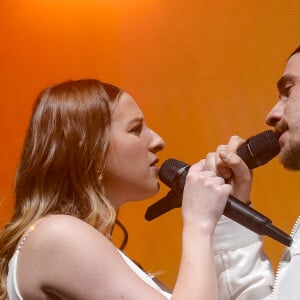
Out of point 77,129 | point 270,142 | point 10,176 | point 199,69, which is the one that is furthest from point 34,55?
point 270,142

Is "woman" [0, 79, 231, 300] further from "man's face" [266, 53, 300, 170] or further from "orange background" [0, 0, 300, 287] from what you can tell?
"orange background" [0, 0, 300, 287]

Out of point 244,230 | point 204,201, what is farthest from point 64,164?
point 244,230

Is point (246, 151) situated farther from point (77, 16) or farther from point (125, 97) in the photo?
point (77, 16)

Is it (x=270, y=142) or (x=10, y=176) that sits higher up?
(x=270, y=142)

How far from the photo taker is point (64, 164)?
4.77 feet

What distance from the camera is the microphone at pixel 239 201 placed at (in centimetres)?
133

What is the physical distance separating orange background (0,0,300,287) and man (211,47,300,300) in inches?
17.9

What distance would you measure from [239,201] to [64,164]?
363 mm

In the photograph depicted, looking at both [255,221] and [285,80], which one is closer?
[255,221]

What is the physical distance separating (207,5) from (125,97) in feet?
2.28

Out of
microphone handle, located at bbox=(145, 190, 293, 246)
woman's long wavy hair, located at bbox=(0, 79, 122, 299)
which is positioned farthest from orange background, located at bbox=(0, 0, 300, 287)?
microphone handle, located at bbox=(145, 190, 293, 246)

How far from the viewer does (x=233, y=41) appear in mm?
2125

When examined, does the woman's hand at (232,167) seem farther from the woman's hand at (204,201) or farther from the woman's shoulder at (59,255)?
the woman's shoulder at (59,255)

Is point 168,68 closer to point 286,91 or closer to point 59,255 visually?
point 286,91
